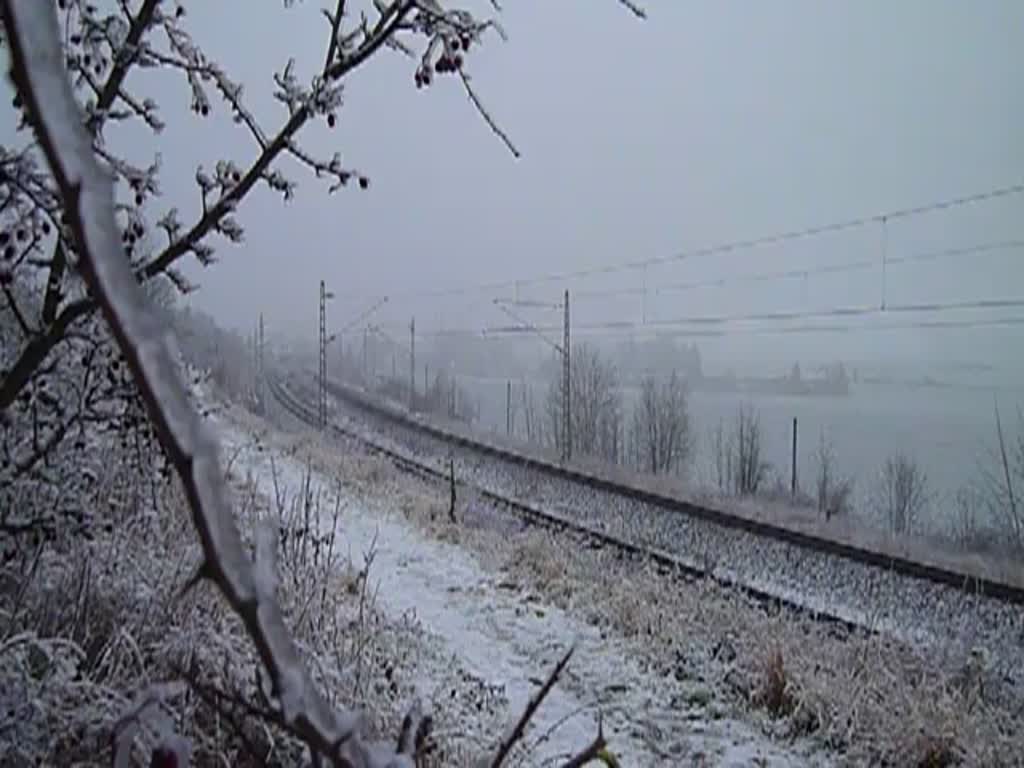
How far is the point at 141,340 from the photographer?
0.49m

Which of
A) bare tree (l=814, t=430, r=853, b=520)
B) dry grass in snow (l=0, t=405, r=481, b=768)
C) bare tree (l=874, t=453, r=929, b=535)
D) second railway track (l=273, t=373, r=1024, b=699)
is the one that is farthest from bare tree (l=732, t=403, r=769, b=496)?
dry grass in snow (l=0, t=405, r=481, b=768)

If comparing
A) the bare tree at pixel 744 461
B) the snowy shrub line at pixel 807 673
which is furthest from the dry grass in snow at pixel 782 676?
the bare tree at pixel 744 461

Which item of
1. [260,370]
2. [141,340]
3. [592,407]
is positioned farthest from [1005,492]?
[260,370]

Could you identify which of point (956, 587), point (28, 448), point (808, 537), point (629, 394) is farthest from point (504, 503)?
point (629, 394)

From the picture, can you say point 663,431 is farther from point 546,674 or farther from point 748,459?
point 546,674

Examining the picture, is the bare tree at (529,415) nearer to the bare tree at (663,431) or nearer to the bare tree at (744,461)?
the bare tree at (663,431)

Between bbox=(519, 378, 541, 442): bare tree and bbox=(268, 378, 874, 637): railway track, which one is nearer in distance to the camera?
bbox=(268, 378, 874, 637): railway track

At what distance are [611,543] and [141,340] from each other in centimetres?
1358

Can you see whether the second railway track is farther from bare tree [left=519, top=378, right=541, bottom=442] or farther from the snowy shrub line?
bare tree [left=519, top=378, right=541, bottom=442]

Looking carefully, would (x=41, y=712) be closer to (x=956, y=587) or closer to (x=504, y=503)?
(x=956, y=587)

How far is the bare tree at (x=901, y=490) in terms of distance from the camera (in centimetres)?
3466

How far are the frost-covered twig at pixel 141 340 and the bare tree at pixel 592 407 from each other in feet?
135

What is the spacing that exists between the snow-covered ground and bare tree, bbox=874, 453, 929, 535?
25582mm

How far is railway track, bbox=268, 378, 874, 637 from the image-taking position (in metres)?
10.4
